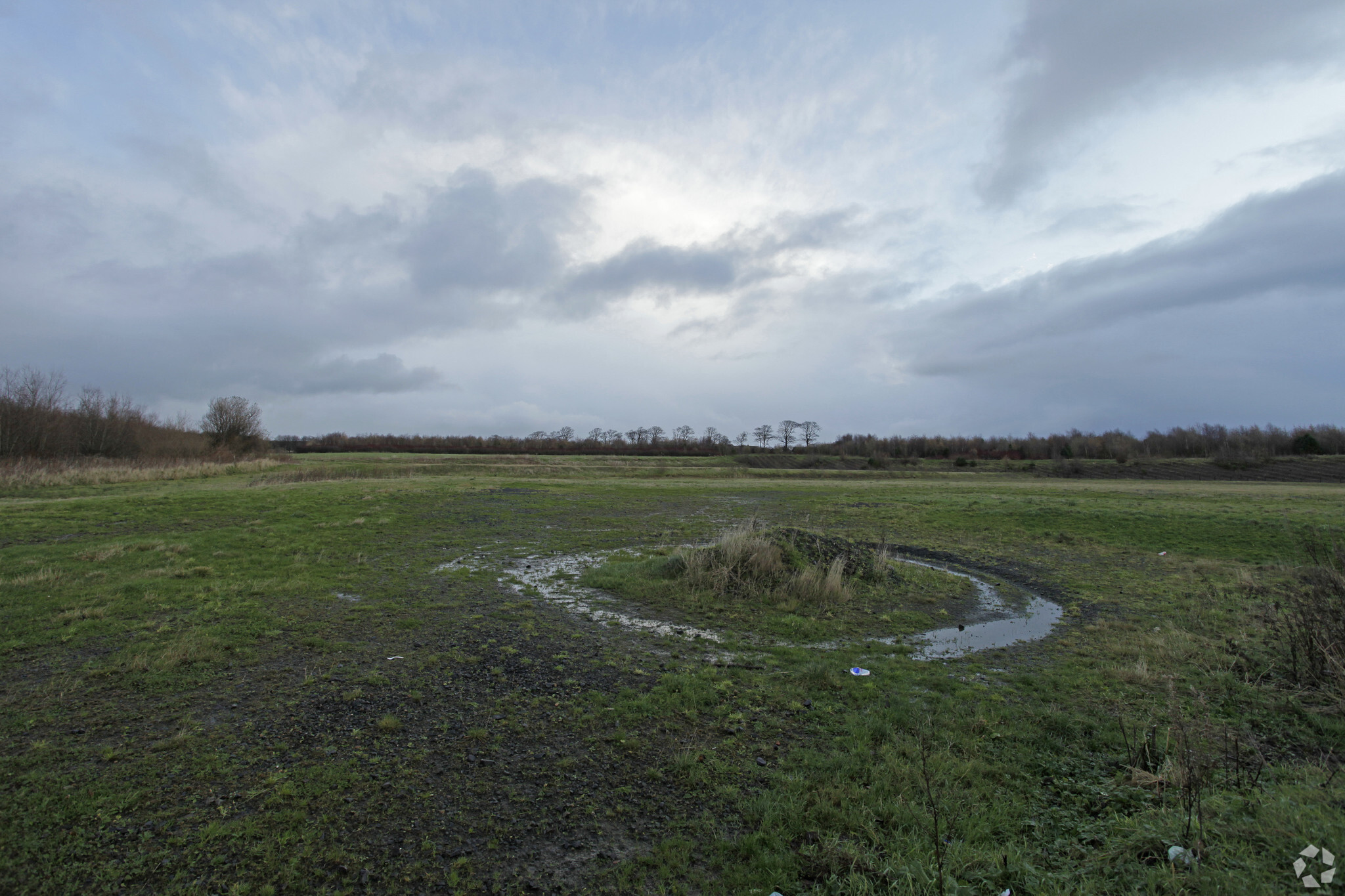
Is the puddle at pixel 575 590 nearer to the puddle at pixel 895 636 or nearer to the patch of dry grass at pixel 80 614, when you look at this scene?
the puddle at pixel 895 636

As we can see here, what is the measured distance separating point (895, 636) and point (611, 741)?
6.71 meters

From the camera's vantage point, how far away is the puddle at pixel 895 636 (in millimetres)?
10516

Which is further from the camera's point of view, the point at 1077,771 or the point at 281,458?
the point at 281,458

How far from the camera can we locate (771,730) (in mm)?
6730

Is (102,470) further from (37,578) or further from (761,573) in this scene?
(761,573)

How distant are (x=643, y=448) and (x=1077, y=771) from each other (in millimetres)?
113810

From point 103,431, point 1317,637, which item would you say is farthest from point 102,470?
point 1317,637

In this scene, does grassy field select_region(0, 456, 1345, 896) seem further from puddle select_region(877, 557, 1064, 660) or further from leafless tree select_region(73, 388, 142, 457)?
leafless tree select_region(73, 388, 142, 457)

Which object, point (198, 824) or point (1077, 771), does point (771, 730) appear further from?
point (198, 824)

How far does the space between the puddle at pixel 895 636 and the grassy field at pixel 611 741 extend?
455 millimetres

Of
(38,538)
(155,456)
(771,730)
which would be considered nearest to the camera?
(771,730)

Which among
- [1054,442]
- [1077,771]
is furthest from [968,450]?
[1077,771]

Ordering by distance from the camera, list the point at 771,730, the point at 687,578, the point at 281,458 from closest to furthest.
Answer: the point at 771,730, the point at 687,578, the point at 281,458

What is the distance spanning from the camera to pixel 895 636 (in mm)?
A: 10945
